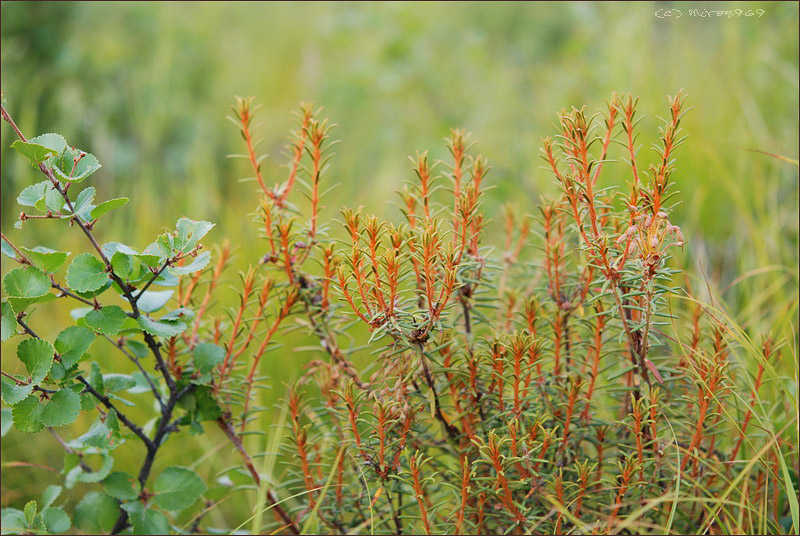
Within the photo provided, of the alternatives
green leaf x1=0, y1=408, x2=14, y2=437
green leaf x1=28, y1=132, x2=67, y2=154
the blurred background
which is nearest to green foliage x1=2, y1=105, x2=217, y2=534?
green leaf x1=28, y1=132, x2=67, y2=154

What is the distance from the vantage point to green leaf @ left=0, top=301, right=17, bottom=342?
108 centimetres

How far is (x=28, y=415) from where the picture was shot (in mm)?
1102

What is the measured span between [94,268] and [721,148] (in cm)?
243

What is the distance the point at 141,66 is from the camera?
170 inches

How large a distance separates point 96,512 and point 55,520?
7cm

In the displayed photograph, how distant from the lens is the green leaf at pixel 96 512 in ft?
4.24

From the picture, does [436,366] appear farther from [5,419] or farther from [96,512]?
[5,419]

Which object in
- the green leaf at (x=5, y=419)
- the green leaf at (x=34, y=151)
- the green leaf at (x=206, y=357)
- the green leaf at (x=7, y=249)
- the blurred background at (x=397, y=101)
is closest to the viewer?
the green leaf at (x=34, y=151)

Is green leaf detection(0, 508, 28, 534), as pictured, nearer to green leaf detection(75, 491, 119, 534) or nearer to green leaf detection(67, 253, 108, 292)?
green leaf detection(75, 491, 119, 534)

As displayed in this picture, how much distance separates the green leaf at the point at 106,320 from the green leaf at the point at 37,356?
0.21 feet

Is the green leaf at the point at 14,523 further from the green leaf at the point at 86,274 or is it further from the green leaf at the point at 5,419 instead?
the green leaf at the point at 86,274

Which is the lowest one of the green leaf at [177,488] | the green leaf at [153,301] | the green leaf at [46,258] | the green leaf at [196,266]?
the green leaf at [177,488]

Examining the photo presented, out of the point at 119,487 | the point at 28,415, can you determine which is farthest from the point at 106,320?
the point at 119,487

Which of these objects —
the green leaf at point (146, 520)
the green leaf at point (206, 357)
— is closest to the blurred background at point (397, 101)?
the green leaf at point (146, 520)
